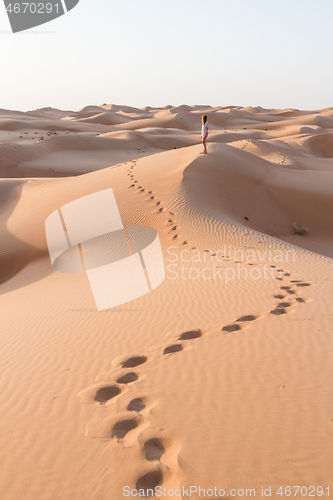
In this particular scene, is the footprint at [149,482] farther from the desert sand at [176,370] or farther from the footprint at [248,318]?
the footprint at [248,318]

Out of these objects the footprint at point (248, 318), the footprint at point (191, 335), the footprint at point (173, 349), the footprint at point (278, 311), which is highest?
the footprint at point (173, 349)

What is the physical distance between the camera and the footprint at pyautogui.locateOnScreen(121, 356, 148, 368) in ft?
12.3

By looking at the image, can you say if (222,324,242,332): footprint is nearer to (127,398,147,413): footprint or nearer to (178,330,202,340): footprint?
(178,330,202,340): footprint

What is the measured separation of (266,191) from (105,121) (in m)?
46.6

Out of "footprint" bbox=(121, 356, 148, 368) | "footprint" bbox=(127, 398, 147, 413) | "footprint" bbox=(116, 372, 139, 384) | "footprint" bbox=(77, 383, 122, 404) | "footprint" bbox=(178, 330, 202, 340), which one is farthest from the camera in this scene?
"footprint" bbox=(178, 330, 202, 340)

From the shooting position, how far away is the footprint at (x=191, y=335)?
422 cm

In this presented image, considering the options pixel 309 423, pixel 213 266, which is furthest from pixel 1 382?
pixel 213 266

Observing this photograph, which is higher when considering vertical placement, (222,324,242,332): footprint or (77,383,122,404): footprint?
(77,383,122,404): footprint

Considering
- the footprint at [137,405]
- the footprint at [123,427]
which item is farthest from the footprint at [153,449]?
the footprint at [137,405]

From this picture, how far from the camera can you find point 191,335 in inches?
169

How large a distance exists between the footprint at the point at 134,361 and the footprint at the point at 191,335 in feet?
1.82

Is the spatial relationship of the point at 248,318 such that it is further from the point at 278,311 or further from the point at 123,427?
the point at 123,427

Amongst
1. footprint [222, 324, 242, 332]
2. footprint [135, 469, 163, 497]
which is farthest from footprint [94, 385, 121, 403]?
footprint [222, 324, 242, 332]

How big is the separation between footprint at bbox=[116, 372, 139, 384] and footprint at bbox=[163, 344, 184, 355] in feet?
1.58
